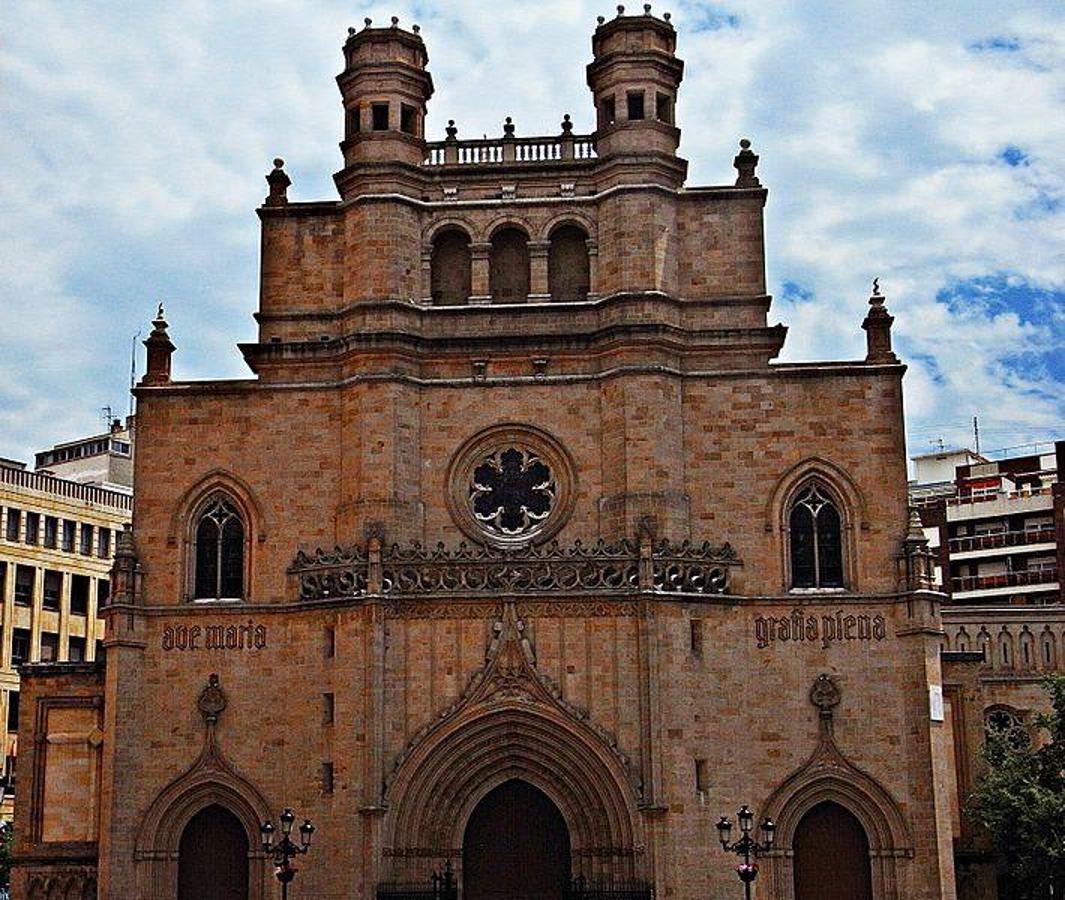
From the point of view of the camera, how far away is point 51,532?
237ft

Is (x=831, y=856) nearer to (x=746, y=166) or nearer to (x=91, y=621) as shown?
(x=746, y=166)

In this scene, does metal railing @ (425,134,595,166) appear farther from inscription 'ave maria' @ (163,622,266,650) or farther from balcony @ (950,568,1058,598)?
balcony @ (950,568,1058,598)

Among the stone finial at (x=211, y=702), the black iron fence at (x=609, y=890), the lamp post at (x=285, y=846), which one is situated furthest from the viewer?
the stone finial at (x=211, y=702)

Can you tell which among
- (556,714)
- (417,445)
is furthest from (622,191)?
(556,714)

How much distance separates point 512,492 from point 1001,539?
41338 millimetres

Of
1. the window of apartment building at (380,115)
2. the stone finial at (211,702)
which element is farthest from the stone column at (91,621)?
the window of apartment building at (380,115)

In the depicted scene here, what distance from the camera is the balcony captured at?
7906 cm

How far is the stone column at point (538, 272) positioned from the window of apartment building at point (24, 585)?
32.0m

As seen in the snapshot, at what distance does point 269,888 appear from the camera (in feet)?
142

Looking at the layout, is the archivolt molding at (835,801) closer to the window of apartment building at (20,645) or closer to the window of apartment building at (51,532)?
the window of apartment building at (20,645)

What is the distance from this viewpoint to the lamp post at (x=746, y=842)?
3791 centimetres

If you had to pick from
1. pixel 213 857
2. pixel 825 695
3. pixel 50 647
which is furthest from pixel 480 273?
pixel 50 647

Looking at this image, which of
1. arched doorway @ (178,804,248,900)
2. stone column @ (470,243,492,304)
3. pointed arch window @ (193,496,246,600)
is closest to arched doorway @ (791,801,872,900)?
arched doorway @ (178,804,248,900)

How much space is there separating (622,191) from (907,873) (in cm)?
1835
